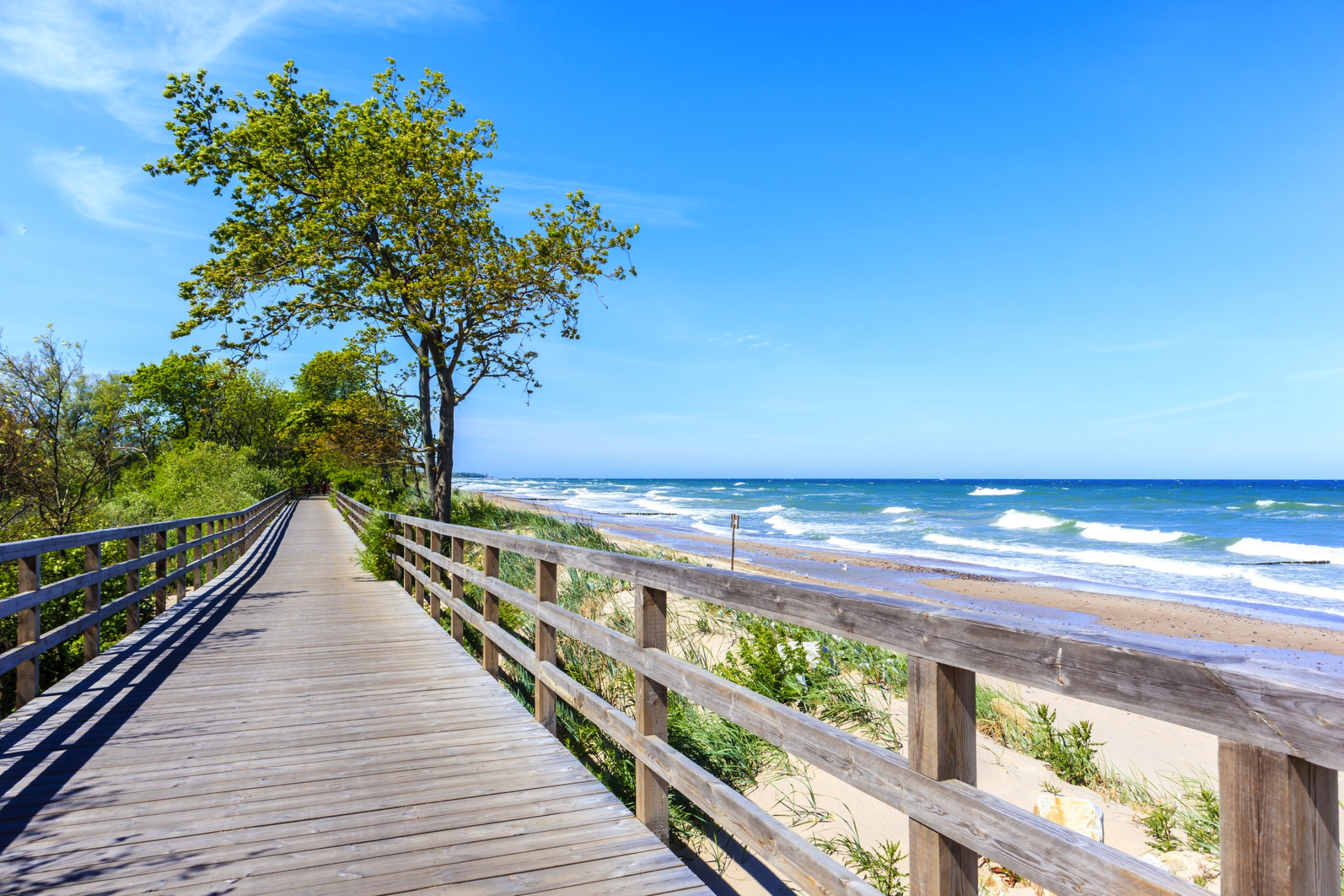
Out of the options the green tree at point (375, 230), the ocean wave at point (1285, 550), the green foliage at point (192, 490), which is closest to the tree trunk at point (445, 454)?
the green tree at point (375, 230)

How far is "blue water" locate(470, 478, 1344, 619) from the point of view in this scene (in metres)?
23.0

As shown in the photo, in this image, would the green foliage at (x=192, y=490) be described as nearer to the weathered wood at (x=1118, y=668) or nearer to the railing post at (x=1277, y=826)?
the weathered wood at (x=1118, y=668)

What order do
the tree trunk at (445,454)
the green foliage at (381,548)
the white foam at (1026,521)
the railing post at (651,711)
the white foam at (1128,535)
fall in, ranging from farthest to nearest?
the white foam at (1026,521) < the white foam at (1128,535) < the tree trunk at (445,454) < the green foliage at (381,548) < the railing post at (651,711)

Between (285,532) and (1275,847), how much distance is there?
2753 cm

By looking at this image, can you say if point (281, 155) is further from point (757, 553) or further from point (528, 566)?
point (757, 553)

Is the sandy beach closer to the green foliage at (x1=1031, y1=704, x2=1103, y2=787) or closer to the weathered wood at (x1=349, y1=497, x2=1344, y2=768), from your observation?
the green foliage at (x1=1031, y1=704, x2=1103, y2=787)

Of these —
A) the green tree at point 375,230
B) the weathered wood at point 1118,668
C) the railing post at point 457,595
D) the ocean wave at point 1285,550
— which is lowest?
the ocean wave at point 1285,550

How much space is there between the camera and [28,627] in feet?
16.3

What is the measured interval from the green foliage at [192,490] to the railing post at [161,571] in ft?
46.5

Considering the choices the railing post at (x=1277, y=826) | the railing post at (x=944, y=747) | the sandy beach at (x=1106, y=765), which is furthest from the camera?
the sandy beach at (x=1106, y=765)

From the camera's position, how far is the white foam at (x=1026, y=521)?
141 feet

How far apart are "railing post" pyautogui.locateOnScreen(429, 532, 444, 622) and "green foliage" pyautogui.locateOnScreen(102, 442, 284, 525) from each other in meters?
16.3

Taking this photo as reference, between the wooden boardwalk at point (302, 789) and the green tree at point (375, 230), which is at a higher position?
the green tree at point (375, 230)

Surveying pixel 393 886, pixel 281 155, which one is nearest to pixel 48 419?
pixel 281 155
